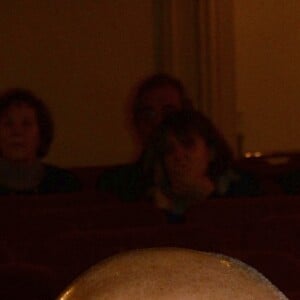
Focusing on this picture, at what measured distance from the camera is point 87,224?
2955 mm

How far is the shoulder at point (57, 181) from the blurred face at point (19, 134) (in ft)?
0.31

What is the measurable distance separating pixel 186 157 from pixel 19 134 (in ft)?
1.89

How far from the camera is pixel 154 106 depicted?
3287mm

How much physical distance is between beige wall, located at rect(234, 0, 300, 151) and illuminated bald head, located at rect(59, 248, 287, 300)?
5091 millimetres

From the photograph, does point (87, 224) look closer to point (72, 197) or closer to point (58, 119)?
point (72, 197)

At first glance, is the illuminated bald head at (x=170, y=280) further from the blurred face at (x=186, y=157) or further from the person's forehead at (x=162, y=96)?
the person's forehead at (x=162, y=96)

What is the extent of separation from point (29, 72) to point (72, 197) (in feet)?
8.24

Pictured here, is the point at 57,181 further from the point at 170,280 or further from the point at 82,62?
the point at 170,280

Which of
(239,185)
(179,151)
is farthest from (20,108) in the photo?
(239,185)

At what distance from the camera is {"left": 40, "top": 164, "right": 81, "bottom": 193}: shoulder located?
3207 mm

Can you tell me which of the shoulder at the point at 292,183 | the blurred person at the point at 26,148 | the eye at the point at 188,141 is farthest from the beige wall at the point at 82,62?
the eye at the point at 188,141

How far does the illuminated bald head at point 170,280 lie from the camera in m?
0.67

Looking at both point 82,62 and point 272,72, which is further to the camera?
point 272,72

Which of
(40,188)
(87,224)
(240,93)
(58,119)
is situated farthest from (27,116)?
(240,93)
